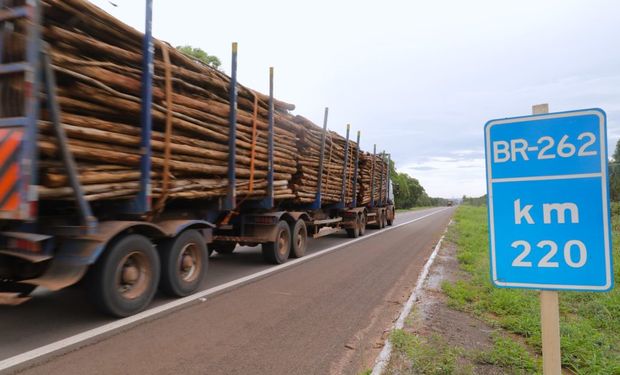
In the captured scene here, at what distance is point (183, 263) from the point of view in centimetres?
568

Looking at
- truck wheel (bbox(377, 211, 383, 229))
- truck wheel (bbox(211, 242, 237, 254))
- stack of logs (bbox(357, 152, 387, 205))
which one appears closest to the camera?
truck wheel (bbox(211, 242, 237, 254))

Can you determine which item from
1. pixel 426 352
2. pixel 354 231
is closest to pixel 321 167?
pixel 354 231

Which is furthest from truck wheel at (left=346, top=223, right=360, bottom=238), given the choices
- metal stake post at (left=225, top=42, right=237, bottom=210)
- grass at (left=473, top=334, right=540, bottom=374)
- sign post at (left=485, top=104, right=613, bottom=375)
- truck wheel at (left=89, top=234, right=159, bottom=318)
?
sign post at (left=485, top=104, right=613, bottom=375)

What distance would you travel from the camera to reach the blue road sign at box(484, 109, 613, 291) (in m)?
1.83

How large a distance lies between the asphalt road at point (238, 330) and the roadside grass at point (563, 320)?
3.37ft

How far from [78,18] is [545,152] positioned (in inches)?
181

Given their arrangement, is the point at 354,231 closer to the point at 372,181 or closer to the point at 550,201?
the point at 372,181

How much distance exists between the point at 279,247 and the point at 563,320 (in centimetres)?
507

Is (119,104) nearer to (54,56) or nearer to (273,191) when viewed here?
(54,56)

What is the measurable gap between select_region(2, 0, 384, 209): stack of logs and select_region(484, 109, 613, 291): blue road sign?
402cm

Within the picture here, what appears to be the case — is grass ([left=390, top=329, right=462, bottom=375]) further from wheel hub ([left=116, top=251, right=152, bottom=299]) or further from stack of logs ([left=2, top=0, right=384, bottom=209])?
stack of logs ([left=2, top=0, right=384, bottom=209])

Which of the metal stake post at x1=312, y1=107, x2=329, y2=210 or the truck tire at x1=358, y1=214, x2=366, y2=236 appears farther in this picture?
the truck tire at x1=358, y1=214, x2=366, y2=236

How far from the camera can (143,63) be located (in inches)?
194

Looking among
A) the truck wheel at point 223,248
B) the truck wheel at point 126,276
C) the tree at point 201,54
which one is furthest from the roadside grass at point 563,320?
the tree at point 201,54
